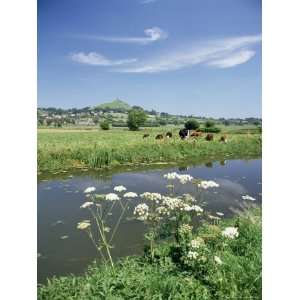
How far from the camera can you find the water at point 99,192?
2.82 metres

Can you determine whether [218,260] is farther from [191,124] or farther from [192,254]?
[191,124]

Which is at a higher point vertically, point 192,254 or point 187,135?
point 187,135

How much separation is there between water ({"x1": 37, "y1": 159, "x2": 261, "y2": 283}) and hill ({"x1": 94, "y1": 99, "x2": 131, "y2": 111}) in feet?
2.01

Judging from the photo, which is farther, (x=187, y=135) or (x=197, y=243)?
(x=187, y=135)

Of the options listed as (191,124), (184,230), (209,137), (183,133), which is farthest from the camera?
(209,137)

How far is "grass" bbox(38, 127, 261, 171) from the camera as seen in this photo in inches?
127

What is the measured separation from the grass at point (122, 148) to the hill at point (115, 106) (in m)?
0.29

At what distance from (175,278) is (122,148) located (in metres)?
1.63

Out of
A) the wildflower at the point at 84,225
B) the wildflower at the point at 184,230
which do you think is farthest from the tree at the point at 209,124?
the wildflower at the point at 84,225

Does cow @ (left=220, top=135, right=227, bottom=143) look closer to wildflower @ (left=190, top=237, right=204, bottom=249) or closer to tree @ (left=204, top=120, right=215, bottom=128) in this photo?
tree @ (left=204, top=120, right=215, bottom=128)

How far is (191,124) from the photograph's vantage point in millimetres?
3172

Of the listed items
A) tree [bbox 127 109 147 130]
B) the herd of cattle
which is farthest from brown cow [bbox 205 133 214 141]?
tree [bbox 127 109 147 130]

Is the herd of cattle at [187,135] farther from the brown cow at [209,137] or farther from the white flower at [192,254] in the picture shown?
the white flower at [192,254]

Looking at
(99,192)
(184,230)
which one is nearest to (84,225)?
(99,192)
